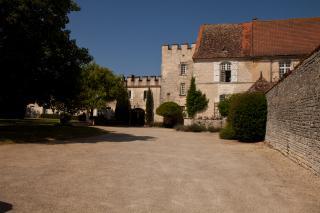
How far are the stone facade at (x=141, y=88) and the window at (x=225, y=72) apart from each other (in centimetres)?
1401

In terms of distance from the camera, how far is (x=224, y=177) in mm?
8469

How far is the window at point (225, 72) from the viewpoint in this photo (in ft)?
102

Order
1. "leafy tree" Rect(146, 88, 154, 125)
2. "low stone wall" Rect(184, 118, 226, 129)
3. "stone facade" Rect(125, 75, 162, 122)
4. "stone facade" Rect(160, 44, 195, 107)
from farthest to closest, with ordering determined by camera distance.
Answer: "stone facade" Rect(125, 75, 162, 122), "leafy tree" Rect(146, 88, 154, 125), "stone facade" Rect(160, 44, 195, 107), "low stone wall" Rect(184, 118, 226, 129)

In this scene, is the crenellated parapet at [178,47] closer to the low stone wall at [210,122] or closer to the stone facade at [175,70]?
the stone facade at [175,70]

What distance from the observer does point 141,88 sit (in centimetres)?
4491

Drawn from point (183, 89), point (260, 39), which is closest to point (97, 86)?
point (183, 89)

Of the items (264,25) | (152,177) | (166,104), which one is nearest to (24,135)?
(152,177)

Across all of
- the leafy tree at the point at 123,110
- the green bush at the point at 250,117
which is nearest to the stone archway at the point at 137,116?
the leafy tree at the point at 123,110

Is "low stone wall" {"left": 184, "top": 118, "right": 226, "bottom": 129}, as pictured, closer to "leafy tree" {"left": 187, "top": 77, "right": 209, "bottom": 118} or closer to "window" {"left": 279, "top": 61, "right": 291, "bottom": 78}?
"leafy tree" {"left": 187, "top": 77, "right": 209, "bottom": 118}

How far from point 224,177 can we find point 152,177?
184 centimetres

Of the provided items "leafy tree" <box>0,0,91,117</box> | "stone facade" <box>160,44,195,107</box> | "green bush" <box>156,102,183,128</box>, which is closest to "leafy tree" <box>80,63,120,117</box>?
"stone facade" <box>160,44,195,107</box>

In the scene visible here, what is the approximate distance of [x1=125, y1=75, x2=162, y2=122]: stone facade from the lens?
44344 millimetres

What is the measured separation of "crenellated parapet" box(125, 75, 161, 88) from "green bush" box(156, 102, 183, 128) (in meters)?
7.77

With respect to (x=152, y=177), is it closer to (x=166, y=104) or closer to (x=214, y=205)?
(x=214, y=205)
